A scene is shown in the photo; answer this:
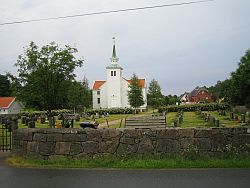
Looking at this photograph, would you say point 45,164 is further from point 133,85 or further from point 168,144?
point 133,85

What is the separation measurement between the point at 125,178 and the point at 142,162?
1.74 meters

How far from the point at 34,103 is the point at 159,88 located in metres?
65.2

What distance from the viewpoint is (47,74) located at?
1603cm

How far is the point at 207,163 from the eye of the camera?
9.59m

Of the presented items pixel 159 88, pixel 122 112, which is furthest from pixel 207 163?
pixel 159 88

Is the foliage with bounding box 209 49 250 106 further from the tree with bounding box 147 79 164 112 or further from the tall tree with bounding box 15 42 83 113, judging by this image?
the tall tree with bounding box 15 42 83 113

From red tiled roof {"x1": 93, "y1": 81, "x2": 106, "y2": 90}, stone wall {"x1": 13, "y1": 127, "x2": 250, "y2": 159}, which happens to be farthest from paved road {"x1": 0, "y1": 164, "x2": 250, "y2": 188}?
red tiled roof {"x1": 93, "y1": 81, "x2": 106, "y2": 90}

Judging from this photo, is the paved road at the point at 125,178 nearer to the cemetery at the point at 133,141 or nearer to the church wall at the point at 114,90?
the cemetery at the point at 133,141

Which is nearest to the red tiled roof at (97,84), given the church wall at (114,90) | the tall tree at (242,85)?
the church wall at (114,90)

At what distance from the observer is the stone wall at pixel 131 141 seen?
1016 centimetres

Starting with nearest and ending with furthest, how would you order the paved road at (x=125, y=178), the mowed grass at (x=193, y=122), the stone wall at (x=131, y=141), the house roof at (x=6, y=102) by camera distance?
the paved road at (x=125, y=178) < the stone wall at (x=131, y=141) < the mowed grass at (x=193, y=122) < the house roof at (x=6, y=102)

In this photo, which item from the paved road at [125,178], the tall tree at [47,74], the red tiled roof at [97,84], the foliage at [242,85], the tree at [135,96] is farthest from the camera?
the red tiled roof at [97,84]

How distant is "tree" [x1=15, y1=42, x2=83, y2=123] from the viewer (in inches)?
632

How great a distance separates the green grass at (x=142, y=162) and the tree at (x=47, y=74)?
5.78m
